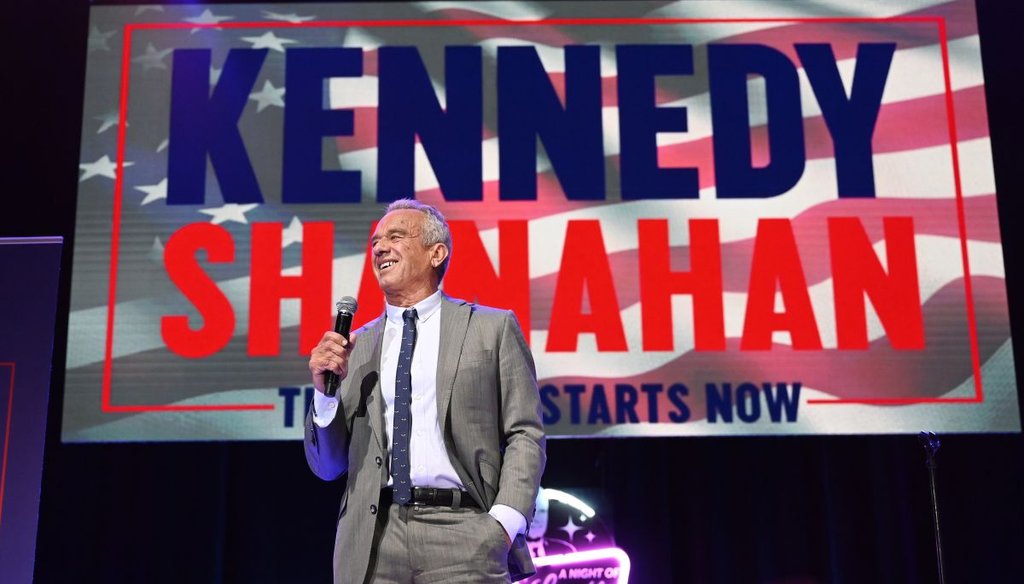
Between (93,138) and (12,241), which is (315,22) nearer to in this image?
(93,138)

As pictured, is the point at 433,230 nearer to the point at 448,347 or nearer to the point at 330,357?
the point at 448,347

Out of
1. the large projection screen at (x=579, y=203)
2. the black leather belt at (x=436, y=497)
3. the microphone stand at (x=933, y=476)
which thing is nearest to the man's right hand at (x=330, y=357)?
the black leather belt at (x=436, y=497)

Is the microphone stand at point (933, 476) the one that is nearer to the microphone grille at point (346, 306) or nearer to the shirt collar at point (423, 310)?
the shirt collar at point (423, 310)

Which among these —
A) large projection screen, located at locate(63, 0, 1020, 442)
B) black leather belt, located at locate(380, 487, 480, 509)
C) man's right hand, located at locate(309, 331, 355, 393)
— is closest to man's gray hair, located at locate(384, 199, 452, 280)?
man's right hand, located at locate(309, 331, 355, 393)

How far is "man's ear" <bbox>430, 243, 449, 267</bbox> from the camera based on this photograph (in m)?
2.16

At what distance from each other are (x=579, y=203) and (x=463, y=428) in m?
1.71

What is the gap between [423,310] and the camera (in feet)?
6.98

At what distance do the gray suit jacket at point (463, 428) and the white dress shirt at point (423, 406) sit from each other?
16 millimetres

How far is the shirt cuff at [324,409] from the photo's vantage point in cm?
200

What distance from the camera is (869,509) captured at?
367 centimetres

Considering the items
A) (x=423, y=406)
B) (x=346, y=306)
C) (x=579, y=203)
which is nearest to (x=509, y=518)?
(x=423, y=406)

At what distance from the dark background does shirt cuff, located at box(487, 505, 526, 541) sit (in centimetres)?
175

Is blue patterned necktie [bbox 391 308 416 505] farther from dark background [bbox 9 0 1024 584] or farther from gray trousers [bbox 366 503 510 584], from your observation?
dark background [bbox 9 0 1024 584]

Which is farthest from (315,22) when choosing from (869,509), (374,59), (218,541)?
(869,509)
